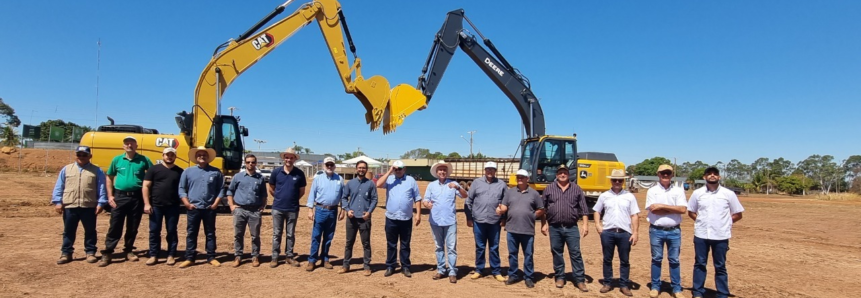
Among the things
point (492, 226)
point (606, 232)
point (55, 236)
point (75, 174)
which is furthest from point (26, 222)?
point (606, 232)

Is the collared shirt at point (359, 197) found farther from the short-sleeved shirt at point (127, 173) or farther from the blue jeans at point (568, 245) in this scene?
the short-sleeved shirt at point (127, 173)

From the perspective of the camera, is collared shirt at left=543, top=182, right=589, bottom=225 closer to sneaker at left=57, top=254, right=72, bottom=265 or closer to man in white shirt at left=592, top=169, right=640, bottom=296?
man in white shirt at left=592, top=169, right=640, bottom=296

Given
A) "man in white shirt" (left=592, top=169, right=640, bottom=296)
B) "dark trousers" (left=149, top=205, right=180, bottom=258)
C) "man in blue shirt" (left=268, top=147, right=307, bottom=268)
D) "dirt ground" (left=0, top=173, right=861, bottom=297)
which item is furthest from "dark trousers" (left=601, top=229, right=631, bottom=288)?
"dark trousers" (left=149, top=205, right=180, bottom=258)

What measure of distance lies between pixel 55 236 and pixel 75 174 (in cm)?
344

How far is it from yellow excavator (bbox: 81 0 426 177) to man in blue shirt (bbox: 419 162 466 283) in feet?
27.0

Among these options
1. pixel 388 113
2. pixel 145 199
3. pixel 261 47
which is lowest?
pixel 145 199

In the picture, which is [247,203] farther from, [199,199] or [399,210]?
[399,210]

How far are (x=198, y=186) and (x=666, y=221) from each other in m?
6.11

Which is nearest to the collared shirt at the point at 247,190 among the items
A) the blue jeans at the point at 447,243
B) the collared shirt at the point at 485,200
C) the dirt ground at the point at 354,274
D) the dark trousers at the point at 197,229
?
the dark trousers at the point at 197,229

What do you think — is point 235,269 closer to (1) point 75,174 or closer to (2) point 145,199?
(2) point 145,199

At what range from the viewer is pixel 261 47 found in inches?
518

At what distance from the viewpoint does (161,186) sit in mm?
6383

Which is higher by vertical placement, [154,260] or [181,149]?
[181,149]

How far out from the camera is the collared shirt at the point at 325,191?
21.1ft
